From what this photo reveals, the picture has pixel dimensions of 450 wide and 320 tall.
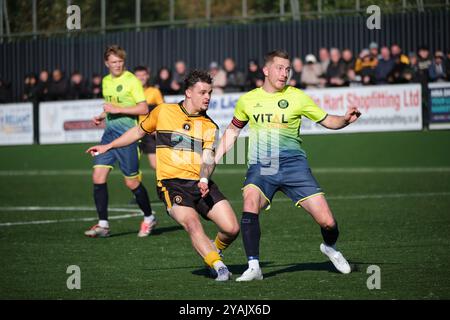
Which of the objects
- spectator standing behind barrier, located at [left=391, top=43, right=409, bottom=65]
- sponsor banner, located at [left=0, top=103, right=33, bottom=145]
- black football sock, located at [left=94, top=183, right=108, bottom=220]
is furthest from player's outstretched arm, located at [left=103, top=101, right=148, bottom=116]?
sponsor banner, located at [left=0, top=103, right=33, bottom=145]

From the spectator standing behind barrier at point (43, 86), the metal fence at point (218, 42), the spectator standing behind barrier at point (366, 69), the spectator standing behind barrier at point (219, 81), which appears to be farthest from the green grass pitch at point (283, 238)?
the metal fence at point (218, 42)

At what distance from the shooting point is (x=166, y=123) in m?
11.0

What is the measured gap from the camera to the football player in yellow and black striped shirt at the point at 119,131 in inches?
588

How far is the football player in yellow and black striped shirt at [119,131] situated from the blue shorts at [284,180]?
444 centimetres

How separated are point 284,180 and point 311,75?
645 inches

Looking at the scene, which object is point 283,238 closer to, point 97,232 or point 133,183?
point 133,183

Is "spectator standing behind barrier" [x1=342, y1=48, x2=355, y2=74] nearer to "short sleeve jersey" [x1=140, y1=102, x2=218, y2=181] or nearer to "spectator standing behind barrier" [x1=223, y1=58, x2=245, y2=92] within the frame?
"spectator standing behind barrier" [x1=223, y1=58, x2=245, y2=92]

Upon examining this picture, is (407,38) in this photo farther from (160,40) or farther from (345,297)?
(345,297)

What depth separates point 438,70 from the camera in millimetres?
25344

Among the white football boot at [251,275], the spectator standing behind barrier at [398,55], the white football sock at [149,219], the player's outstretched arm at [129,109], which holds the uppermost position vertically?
the spectator standing behind barrier at [398,55]

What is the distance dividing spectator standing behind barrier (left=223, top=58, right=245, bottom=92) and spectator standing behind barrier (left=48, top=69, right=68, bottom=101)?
17.1 ft

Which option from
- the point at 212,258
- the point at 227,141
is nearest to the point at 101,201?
the point at 227,141

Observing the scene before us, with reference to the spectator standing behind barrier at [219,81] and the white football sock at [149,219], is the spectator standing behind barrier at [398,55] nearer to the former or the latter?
the spectator standing behind barrier at [219,81]

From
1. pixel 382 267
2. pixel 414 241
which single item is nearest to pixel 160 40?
pixel 414 241
